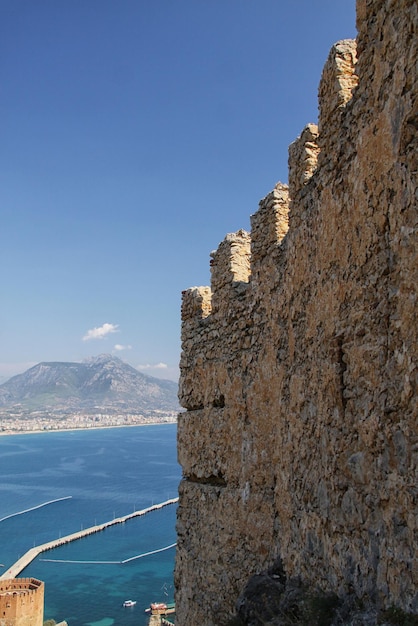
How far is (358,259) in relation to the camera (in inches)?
139

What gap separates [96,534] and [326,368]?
56.8m

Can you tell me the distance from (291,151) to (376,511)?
317 cm

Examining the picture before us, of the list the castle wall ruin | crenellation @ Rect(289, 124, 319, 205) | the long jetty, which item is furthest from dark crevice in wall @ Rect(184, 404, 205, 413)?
the long jetty

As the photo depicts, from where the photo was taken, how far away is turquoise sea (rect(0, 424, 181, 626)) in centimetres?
3881

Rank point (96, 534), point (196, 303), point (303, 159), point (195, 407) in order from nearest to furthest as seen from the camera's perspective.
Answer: point (303, 159) < point (195, 407) < point (196, 303) < point (96, 534)

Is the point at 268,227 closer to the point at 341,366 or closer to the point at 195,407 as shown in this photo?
the point at 341,366

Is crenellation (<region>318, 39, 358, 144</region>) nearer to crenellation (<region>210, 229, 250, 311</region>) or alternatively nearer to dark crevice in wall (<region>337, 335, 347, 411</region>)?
dark crevice in wall (<region>337, 335, 347, 411</region>)

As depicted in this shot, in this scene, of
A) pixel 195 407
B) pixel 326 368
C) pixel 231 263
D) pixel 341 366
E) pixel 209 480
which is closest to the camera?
pixel 341 366

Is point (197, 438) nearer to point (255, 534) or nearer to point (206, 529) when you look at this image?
point (206, 529)

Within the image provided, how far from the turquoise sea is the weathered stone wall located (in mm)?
31381

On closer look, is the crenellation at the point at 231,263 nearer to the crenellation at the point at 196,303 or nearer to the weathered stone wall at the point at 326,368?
the weathered stone wall at the point at 326,368

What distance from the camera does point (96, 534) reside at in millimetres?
55375

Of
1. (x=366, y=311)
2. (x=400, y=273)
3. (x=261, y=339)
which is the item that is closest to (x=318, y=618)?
(x=366, y=311)

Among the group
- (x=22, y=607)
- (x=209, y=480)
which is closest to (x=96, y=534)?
(x=22, y=607)
